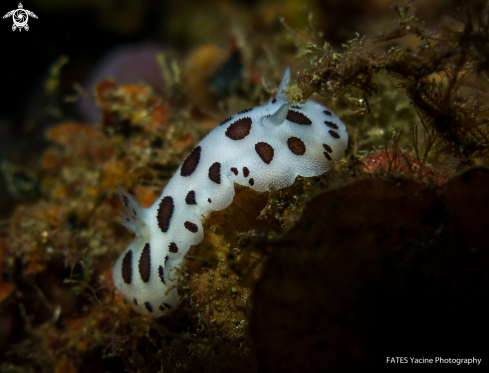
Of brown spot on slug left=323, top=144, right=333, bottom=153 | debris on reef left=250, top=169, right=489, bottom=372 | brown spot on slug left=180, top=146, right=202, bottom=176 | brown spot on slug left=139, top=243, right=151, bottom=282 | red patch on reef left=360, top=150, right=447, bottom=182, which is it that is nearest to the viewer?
debris on reef left=250, top=169, right=489, bottom=372

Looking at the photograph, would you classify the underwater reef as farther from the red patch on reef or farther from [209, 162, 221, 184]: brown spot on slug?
[209, 162, 221, 184]: brown spot on slug

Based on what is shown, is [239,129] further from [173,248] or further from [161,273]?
[161,273]

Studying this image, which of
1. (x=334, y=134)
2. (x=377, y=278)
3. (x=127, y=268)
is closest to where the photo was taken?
(x=377, y=278)

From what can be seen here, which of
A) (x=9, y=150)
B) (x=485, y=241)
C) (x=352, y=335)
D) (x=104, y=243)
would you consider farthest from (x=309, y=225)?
(x=9, y=150)

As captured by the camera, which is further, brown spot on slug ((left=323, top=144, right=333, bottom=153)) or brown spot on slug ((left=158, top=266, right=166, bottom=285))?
brown spot on slug ((left=158, top=266, right=166, bottom=285))

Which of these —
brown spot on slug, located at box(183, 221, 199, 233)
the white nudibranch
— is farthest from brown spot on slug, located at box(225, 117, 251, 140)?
brown spot on slug, located at box(183, 221, 199, 233)

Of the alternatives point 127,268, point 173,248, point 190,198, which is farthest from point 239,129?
point 127,268
